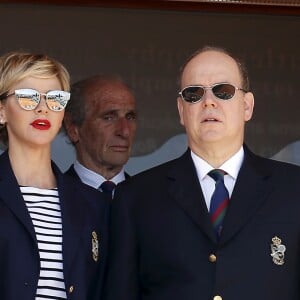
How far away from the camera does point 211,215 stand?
→ 295cm

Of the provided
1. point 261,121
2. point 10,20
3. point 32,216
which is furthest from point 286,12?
point 32,216

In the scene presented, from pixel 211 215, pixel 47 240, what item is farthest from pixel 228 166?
pixel 47 240

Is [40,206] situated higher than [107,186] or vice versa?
[107,186]

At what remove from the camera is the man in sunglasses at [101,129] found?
416 cm

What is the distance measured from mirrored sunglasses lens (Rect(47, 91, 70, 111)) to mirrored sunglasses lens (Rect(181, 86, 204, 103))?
0.38 metres

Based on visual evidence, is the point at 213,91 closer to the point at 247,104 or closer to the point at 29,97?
the point at 247,104

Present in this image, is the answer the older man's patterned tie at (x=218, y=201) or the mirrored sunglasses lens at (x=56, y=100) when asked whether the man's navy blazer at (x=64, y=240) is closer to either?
the mirrored sunglasses lens at (x=56, y=100)

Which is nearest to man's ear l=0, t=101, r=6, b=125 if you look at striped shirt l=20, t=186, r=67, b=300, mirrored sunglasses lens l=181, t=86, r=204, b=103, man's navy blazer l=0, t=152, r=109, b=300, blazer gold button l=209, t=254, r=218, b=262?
man's navy blazer l=0, t=152, r=109, b=300

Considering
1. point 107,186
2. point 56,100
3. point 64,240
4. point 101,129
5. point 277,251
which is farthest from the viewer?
point 101,129

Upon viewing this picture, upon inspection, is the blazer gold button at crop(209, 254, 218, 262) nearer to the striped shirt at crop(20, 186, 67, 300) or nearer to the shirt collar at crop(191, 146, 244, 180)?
the shirt collar at crop(191, 146, 244, 180)

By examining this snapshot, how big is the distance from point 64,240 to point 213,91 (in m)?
0.64

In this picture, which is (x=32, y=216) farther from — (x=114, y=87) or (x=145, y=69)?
(x=145, y=69)

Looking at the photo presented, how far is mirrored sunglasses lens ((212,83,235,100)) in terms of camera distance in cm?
304

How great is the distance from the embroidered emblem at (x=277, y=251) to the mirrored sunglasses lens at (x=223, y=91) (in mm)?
473
